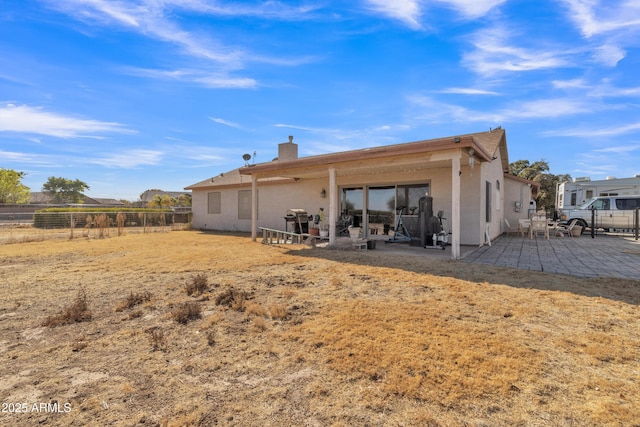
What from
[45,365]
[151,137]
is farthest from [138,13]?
[151,137]

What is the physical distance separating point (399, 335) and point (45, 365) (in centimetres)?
301

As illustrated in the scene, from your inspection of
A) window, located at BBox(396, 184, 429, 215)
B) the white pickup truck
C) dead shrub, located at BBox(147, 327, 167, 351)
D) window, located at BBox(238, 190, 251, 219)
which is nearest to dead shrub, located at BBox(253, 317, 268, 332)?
dead shrub, located at BBox(147, 327, 167, 351)

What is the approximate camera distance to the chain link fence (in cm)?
1226

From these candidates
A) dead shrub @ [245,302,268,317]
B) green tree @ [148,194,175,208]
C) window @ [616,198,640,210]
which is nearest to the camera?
dead shrub @ [245,302,268,317]

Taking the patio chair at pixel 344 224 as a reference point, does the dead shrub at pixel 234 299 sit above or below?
below

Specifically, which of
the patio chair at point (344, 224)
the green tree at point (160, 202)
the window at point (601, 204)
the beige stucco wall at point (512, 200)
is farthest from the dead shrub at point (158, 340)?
the green tree at point (160, 202)

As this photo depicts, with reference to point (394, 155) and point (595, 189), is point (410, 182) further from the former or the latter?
point (595, 189)

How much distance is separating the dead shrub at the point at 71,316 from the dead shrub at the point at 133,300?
0.33m

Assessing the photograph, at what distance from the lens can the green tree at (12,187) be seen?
31.0 m

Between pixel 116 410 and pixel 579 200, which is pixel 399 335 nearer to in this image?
pixel 116 410

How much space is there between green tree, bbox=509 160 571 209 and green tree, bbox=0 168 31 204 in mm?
50715

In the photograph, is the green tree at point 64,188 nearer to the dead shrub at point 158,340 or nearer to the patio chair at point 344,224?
the patio chair at point 344,224

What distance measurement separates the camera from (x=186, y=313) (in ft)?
11.0

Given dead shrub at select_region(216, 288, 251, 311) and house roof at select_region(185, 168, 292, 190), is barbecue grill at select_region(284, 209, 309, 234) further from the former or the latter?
dead shrub at select_region(216, 288, 251, 311)
